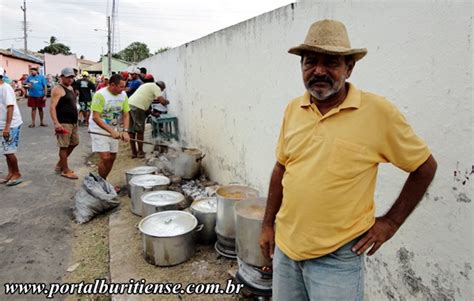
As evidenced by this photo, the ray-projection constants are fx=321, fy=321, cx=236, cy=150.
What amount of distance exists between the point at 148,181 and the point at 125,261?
1.40 meters

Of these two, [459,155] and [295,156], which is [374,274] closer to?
[459,155]

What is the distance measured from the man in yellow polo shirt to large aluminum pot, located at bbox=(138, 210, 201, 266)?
6.07ft

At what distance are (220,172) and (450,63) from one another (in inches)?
147

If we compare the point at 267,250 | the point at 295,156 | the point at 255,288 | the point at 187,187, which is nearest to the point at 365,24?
the point at 295,156

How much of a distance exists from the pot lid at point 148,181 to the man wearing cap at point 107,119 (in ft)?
2.32

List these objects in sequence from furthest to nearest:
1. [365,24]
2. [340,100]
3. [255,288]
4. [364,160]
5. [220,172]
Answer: [220,172] → [255,288] → [365,24] → [340,100] → [364,160]

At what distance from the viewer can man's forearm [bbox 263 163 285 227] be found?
6.07 feet

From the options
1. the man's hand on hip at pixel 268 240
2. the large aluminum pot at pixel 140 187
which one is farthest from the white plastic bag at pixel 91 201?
the man's hand on hip at pixel 268 240

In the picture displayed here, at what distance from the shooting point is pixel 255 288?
2668 mm

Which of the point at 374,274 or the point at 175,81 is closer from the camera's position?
the point at 374,274

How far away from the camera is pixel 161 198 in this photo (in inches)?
158

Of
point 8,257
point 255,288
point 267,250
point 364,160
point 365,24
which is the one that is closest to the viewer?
point 364,160

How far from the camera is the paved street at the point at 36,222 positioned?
340 centimetres

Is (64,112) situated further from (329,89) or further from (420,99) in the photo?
(420,99)
